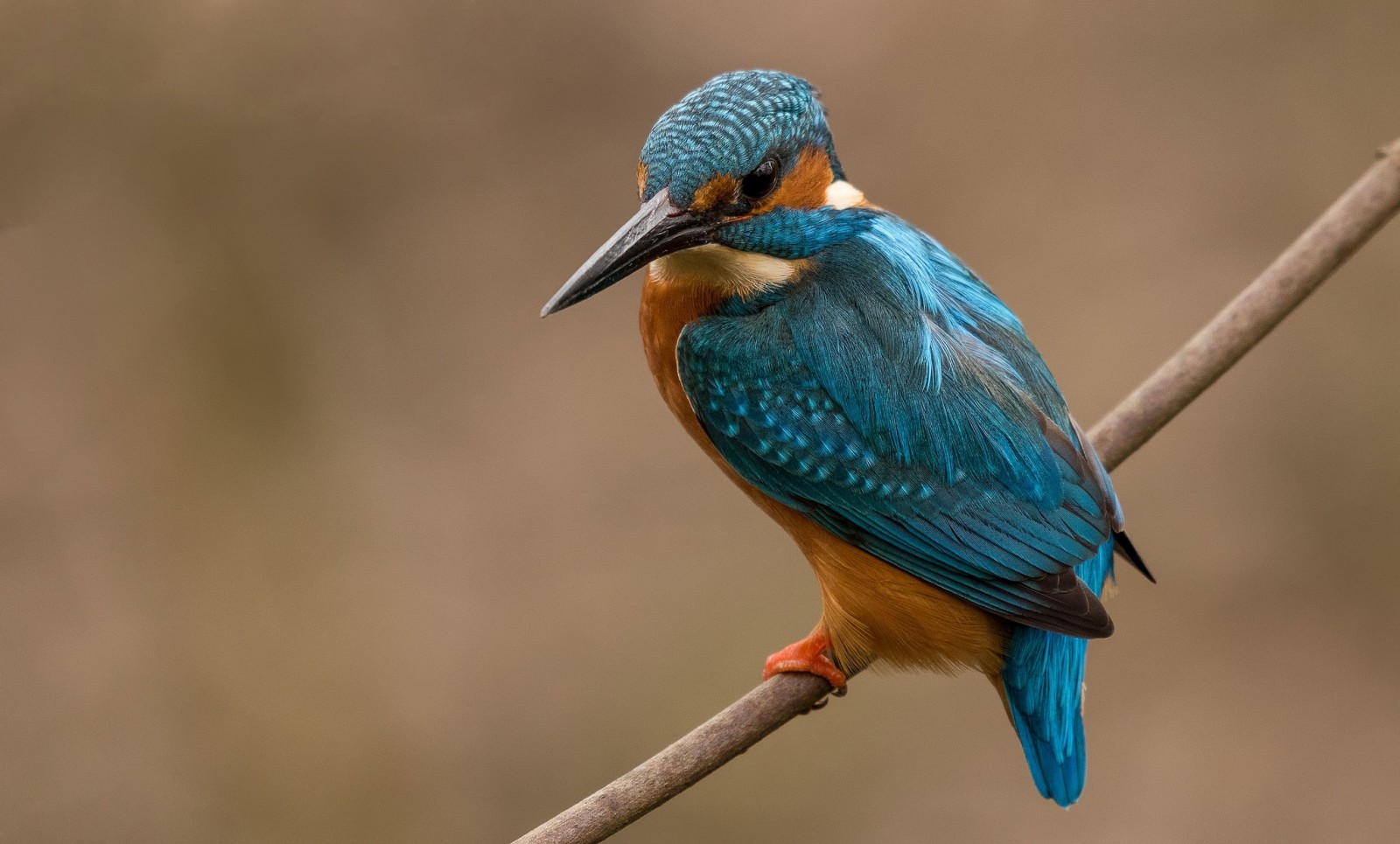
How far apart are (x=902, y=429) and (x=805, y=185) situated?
1.40 feet

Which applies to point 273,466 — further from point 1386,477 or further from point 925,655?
point 1386,477

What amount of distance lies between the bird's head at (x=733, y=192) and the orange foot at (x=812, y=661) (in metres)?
0.66

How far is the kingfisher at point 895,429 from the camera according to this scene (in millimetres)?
2334

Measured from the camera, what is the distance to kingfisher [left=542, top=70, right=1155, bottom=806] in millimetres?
2334

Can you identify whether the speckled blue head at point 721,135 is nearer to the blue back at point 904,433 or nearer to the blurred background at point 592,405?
the blue back at point 904,433

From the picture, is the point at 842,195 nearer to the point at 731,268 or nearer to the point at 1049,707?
the point at 731,268

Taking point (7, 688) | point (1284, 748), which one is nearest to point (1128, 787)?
point (1284, 748)

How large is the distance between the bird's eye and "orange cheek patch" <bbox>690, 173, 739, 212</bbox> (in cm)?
3

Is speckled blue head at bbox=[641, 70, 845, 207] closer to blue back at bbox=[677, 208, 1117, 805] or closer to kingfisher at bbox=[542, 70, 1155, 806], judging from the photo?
kingfisher at bbox=[542, 70, 1155, 806]

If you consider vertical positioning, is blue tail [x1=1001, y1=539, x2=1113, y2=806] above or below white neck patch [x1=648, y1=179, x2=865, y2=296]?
below

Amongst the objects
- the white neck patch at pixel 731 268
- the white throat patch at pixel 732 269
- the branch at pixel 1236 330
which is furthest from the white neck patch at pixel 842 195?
the branch at pixel 1236 330

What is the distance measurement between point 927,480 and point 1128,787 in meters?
2.13

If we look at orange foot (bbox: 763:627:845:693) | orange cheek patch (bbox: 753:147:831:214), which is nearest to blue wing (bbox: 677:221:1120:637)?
orange cheek patch (bbox: 753:147:831:214)

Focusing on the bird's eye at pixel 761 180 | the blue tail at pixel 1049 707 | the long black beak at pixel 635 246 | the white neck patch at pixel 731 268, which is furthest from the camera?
the blue tail at pixel 1049 707
